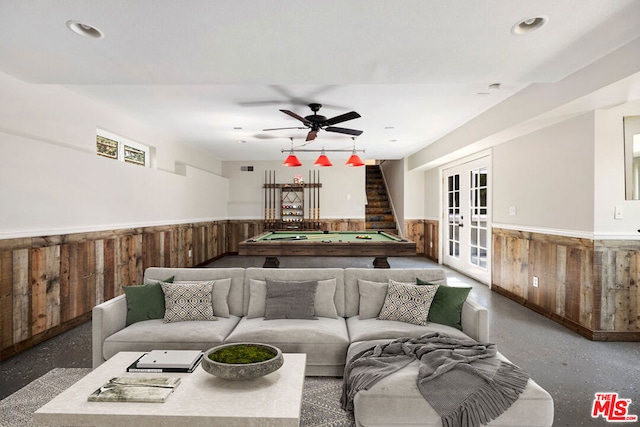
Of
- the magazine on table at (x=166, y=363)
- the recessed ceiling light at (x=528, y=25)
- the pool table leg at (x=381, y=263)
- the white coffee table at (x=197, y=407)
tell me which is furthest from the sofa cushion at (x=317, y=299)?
the pool table leg at (x=381, y=263)

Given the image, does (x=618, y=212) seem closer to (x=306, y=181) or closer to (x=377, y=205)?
(x=306, y=181)

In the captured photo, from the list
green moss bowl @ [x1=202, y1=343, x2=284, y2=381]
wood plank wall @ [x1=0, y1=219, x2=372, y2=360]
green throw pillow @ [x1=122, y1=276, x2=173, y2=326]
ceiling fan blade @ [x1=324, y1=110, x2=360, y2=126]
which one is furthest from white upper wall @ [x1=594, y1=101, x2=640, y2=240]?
wood plank wall @ [x1=0, y1=219, x2=372, y2=360]

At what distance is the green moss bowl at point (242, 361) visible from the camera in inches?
69.6

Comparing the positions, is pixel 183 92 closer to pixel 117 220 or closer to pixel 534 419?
pixel 117 220

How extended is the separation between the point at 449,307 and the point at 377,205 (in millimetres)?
7881

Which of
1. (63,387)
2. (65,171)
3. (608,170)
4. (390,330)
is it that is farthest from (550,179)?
(65,171)

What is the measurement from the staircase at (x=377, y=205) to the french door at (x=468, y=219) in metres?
2.14

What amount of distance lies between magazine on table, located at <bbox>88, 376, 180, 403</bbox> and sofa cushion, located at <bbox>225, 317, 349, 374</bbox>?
29.2 inches

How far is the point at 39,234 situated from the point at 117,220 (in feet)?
4.10

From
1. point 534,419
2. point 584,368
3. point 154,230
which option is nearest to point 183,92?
point 154,230

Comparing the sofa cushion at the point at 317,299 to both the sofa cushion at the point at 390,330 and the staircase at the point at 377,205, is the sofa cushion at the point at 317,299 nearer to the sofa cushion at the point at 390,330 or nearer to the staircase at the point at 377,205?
the sofa cushion at the point at 390,330

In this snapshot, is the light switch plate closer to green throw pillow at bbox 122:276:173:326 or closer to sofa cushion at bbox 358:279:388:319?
sofa cushion at bbox 358:279:388:319

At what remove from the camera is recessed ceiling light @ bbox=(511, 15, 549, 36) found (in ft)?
7.21

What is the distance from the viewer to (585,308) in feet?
11.8
